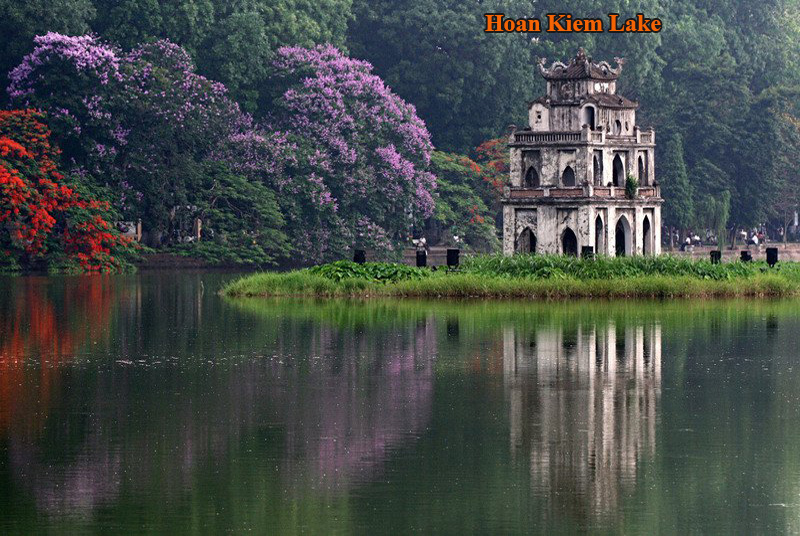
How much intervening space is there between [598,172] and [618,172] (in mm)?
2126

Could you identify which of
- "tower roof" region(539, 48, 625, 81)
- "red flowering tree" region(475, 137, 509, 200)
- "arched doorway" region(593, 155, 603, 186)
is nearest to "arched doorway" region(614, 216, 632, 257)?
"arched doorway" region(593, 155, 603, 186)

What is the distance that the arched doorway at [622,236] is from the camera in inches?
2940

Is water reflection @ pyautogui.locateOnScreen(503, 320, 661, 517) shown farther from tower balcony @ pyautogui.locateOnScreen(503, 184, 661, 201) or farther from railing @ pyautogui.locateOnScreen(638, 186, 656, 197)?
railing @ pyautogui.locateOnScreen(638, 186, 656, 197)

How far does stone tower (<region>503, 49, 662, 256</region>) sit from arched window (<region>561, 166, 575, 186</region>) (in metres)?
0.03

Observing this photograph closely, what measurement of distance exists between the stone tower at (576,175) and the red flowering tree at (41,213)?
22904 millimetres

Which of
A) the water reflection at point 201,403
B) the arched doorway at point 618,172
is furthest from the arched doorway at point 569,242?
the water reflection at point 201,403

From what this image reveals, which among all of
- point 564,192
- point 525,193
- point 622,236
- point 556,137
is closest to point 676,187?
point 622,236

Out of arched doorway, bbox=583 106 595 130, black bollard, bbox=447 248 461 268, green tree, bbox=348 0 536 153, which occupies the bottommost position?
black bollard, bbox=447 248 461 268

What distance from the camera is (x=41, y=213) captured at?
3356 inches

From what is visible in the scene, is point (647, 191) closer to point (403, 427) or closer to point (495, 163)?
point (495, 163)

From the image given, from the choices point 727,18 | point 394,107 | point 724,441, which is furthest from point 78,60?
point 724,441

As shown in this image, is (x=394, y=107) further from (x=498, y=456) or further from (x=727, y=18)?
(x=498, y=456)

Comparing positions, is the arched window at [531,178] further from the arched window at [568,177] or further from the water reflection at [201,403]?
the water reflection at [201,403]

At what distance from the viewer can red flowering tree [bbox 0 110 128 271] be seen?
85.6 m
